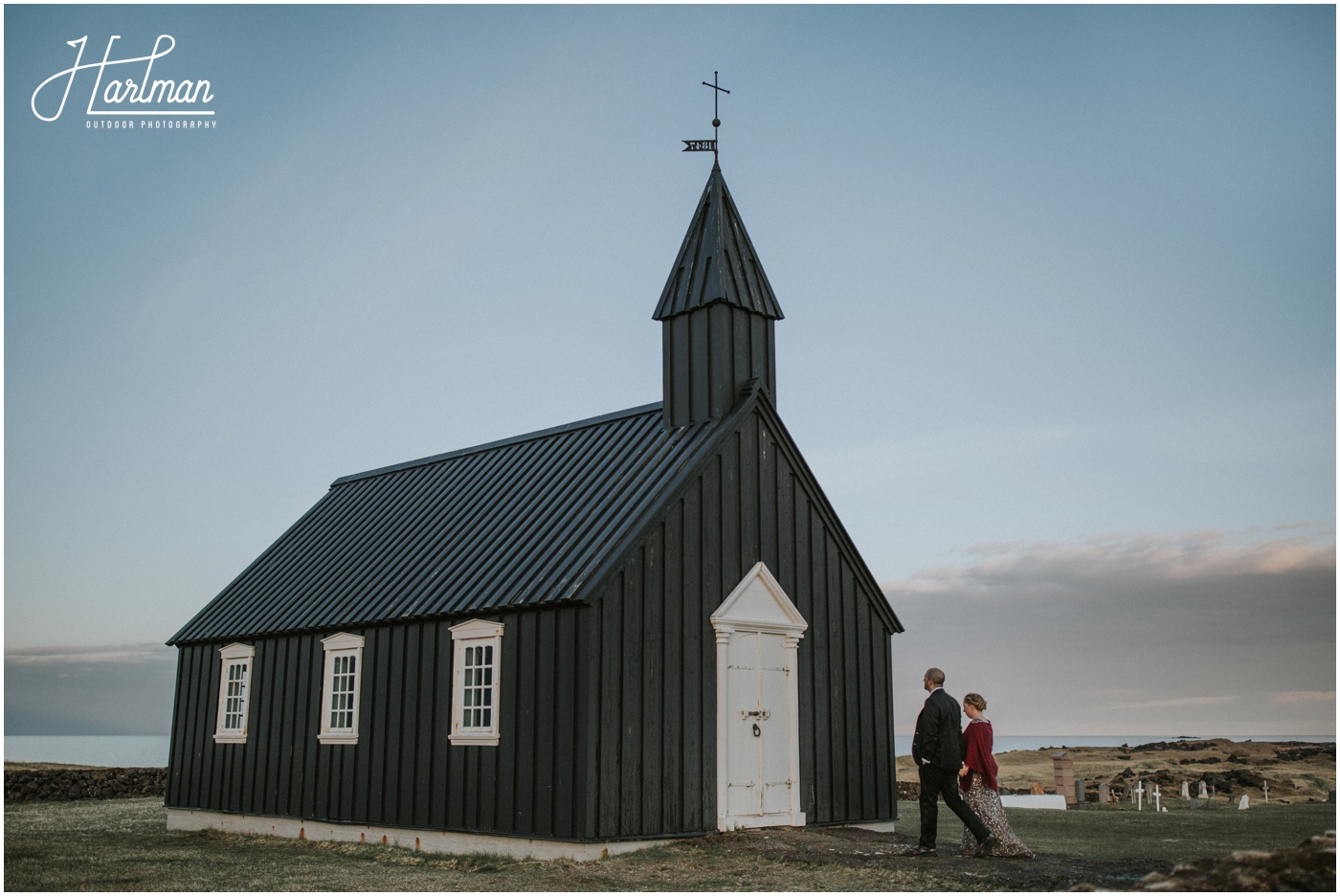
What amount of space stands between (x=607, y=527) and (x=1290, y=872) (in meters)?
8.92

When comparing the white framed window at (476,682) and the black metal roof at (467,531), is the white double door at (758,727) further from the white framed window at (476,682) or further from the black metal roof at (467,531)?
the white framed window at (476,682)

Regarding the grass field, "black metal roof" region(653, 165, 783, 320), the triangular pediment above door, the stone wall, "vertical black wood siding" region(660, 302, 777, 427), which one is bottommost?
the stone wall

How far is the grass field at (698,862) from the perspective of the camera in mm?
11664

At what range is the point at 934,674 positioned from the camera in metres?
13.1

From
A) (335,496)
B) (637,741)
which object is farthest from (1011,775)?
(637,741)

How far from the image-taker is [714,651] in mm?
15672

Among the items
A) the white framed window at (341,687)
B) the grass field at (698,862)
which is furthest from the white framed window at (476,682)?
the white framed window at (341,687)

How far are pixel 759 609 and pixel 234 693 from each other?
10.3 metres

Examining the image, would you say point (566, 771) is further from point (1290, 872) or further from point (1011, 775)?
point (1011, 775)

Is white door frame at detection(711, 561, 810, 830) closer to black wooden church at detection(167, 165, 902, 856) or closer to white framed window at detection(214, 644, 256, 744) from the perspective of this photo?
black wooden church at detection(167, 165, 902, 856)

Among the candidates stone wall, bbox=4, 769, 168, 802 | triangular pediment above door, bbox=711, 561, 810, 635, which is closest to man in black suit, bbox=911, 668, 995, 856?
triangular pediment above door, bbox=711, 561, 810, 635

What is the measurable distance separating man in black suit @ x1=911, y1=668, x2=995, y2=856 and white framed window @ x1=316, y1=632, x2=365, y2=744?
8.87 meters

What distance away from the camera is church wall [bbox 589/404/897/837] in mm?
14352

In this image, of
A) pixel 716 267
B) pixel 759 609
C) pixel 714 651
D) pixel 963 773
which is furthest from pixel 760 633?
pixel 716 267
